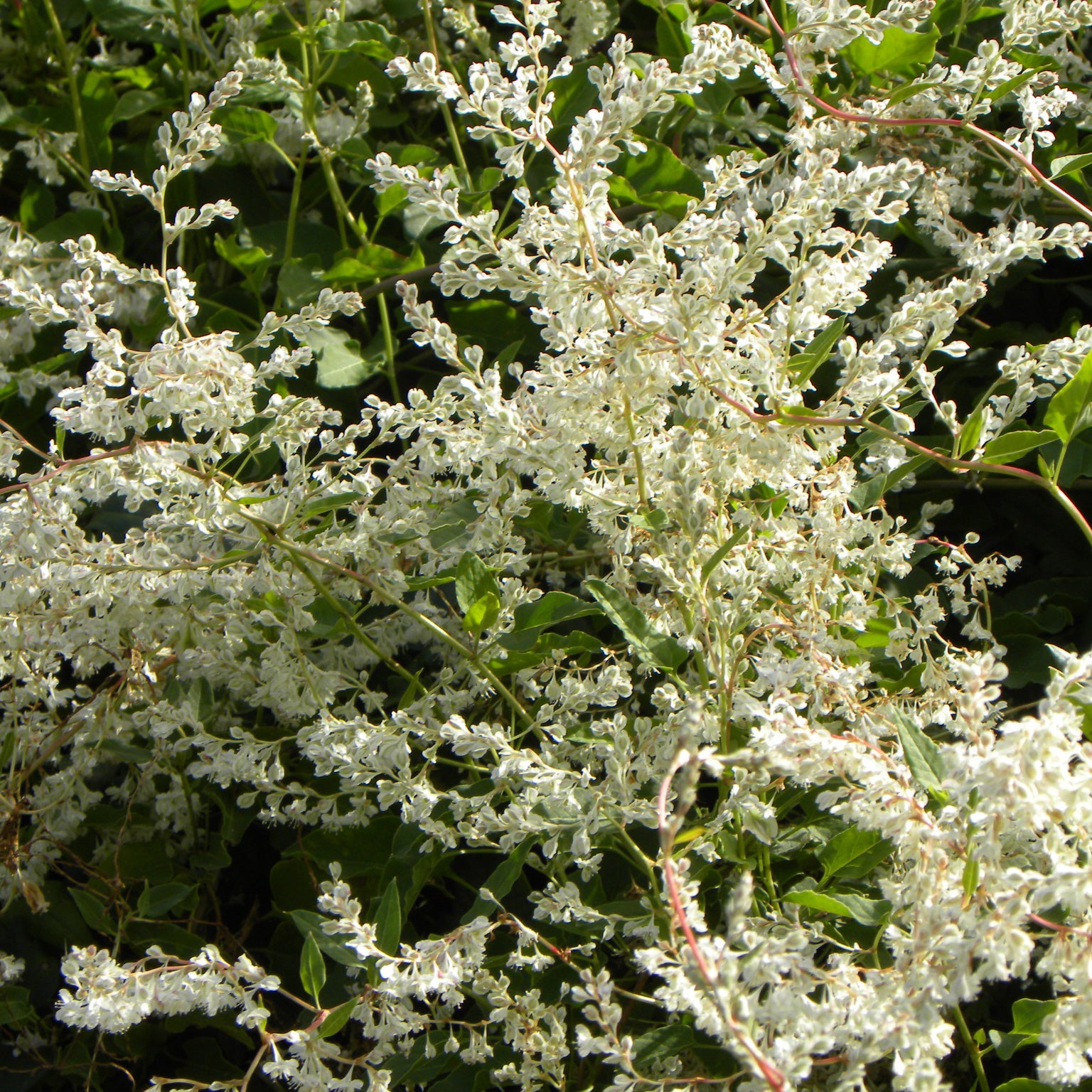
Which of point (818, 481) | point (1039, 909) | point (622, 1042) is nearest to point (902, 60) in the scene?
point (818, 481)

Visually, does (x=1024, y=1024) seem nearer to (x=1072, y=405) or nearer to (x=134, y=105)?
(x=1072, y=405)

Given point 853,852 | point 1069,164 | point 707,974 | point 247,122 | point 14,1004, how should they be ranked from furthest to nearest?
point 247,122 → point 14,1004 → point 1069,164 → point 853,852 → point 707,974

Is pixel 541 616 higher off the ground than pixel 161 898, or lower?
higher

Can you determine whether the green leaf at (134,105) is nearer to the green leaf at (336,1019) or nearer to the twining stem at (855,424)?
the twining stem at (855,424)

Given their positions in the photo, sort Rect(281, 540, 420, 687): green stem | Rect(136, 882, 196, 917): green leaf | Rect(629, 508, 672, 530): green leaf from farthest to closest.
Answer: Rect(136, 882, 196, 917): green leaf → Rect(281, 540, 420, 687): green stem → Rect(629, 508, 672, 530): green leaf

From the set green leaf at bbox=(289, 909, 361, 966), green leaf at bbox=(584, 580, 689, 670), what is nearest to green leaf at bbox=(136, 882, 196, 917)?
green leaf at bbox=(289, 909, 361, 966)

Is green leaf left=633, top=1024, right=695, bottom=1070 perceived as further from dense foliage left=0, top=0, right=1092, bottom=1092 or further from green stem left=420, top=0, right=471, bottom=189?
green stem left=420, top=0, right=471, bottom=189

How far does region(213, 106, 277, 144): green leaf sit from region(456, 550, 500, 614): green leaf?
2.58 feet

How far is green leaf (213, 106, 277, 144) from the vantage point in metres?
1.48

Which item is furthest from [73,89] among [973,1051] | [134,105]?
[973,1051]

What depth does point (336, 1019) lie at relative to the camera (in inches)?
35.7

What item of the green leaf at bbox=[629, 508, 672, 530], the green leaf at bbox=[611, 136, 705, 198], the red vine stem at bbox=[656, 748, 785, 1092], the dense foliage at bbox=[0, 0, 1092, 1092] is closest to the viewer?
the red vine stem at bbox=[656, 748, 785, 1092]

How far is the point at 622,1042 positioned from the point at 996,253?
0.75 metres

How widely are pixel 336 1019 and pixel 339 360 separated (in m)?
0.84
